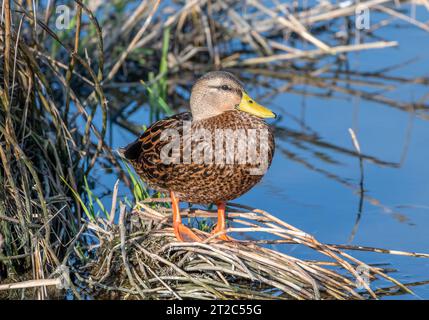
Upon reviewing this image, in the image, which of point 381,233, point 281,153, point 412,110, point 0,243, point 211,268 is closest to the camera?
point 0,243

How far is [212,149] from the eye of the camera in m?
4.70

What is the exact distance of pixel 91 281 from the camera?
15.6 ft

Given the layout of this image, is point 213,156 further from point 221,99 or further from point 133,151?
point 133,151

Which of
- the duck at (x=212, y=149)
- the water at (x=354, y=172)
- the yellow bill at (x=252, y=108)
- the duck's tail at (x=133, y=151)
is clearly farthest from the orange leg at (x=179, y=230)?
the water at (x=354, y=172)

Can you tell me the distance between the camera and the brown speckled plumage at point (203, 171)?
15.4 ft

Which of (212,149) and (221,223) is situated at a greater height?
(212,149)

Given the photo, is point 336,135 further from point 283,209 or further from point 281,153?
point 283,209

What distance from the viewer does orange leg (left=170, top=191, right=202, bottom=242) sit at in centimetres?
485

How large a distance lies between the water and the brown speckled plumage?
2.80 feet

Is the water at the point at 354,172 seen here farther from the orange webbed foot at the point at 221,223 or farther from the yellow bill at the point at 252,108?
the yellow bill at the point at 252,108

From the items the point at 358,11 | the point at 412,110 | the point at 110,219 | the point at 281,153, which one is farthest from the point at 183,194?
the point at 358,11

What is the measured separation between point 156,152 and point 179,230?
1.49ft

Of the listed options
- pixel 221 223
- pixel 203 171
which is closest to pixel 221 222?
pixel 221 223

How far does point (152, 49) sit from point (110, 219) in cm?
361
